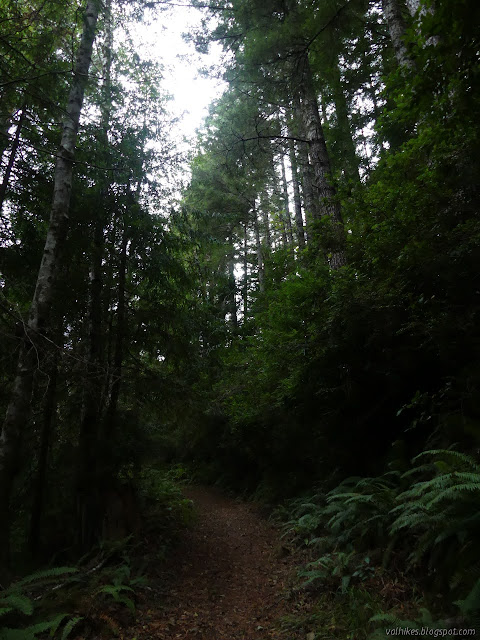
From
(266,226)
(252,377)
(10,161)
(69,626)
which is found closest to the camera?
(69,626)

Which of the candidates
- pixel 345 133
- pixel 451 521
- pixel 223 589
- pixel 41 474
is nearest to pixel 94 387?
pixel 41 474

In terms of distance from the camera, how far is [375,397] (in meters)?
6.07

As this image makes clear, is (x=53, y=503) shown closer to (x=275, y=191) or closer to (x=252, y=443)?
(x=252, y=443)

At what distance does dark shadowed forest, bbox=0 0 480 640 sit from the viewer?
12.4ft

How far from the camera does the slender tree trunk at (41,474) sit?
20.1 ft

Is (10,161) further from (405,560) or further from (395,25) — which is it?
(395,25)

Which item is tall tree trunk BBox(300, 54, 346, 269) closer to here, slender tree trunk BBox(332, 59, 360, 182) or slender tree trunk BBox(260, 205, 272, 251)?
slender tree trunk BBox(332, 59, 360, 182)

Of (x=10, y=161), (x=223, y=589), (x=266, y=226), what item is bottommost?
(x=223, y=589)

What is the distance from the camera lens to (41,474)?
624cm

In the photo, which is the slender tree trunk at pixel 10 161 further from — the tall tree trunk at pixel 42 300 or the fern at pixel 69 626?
the fern at pixel 69 626

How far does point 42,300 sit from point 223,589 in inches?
194

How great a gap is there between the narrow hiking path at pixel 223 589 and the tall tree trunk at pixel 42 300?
86.1 inches

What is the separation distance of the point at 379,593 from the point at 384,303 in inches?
142

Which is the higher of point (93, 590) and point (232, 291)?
point (232, 291)
